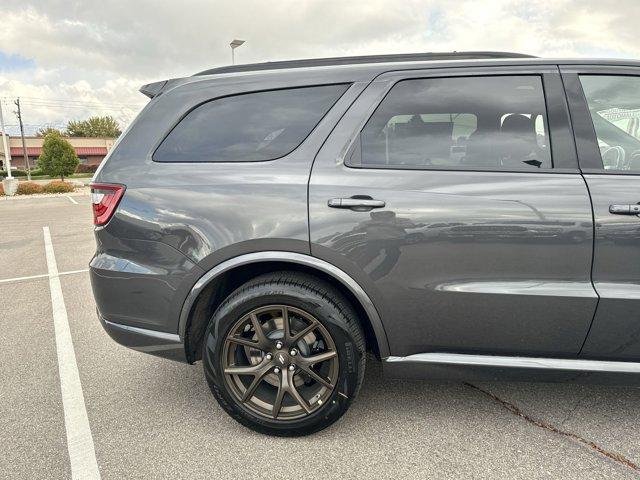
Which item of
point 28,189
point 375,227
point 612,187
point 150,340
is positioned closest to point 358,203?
point 375,227

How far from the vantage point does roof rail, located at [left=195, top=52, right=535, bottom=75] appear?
7.83 ft

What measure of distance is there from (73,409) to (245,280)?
132 cm

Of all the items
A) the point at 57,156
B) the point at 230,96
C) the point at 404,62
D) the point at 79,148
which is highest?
the point at 79,148

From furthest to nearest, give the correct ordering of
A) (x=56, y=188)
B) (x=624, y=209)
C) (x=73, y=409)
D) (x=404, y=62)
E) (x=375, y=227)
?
(x=56, y=188) < (x=73, y=409) < (x=404, y=62) < (x=375, y=227) < (x=624, y=209)

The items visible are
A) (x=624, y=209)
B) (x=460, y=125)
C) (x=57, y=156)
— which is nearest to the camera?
(x=624, y=209)

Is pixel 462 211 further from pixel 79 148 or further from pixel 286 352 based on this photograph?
pixel 79 148

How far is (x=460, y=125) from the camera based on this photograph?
2195mm

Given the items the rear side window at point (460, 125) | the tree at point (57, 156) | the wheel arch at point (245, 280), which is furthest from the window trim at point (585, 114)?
the tree at point (57, 156)

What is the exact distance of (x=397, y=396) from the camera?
104 inches

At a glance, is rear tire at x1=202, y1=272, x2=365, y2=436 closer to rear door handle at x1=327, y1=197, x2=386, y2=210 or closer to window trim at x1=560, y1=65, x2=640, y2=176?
rear door handle at x1=327, y1=197, x2=386, y2=210

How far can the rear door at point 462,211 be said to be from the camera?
2.01 meters

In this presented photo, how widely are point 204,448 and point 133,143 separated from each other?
1652 millimetres

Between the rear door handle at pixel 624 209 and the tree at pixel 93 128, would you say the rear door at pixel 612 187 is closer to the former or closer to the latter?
the rear door handle at pixel 624 209

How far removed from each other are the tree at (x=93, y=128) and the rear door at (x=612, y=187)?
8963cm
